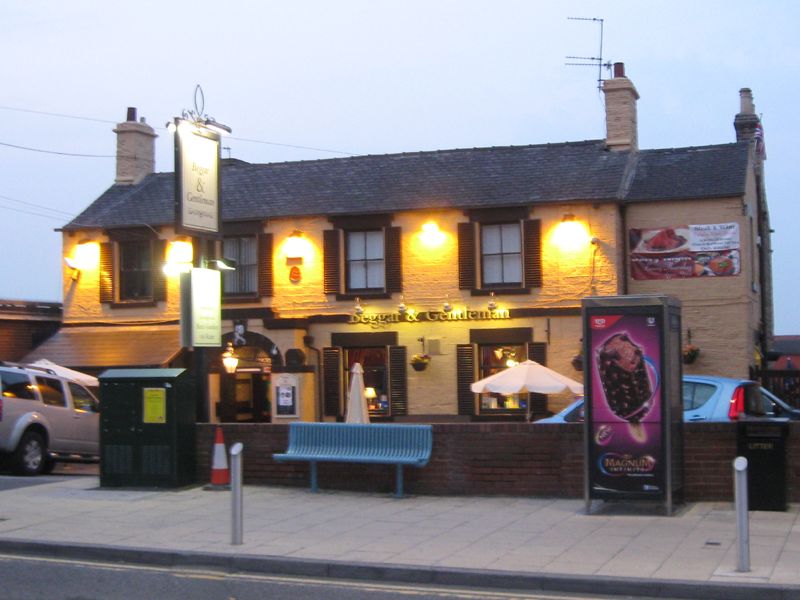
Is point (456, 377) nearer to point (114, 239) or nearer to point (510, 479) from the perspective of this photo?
point (114, 239)

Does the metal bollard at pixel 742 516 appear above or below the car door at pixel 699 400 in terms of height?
below

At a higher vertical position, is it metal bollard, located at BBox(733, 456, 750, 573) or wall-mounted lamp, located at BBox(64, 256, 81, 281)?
wall-mounted lamp, located at BBox(64, 256, 81, 281)

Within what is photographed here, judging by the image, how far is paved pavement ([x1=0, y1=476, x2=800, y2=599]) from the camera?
959 cm

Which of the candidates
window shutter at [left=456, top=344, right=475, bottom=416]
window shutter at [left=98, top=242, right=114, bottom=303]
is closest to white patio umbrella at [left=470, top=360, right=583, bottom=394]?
window shutter at [left=456, top=344, right=475, bottom=416]

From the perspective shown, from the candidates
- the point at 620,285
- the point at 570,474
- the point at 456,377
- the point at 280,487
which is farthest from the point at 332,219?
the point at 570,474

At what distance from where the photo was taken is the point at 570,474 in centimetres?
1421

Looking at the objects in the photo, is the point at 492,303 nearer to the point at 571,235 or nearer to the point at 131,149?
the point at 571,235

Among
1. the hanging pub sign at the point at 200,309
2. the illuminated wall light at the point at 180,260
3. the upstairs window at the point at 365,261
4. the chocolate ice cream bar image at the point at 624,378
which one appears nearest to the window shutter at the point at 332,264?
the upstairs window at the point at 365,261

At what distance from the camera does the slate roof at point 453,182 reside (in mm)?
26859

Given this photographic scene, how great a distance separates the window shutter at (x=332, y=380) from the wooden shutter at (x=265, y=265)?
2235 mm

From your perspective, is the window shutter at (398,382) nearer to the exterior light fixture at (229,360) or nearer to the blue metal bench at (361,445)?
the exterior light fixture at (229,360)

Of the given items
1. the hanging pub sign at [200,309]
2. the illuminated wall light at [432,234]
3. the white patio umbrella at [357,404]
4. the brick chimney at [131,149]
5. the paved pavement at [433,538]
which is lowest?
the paved pavement at [433,538]

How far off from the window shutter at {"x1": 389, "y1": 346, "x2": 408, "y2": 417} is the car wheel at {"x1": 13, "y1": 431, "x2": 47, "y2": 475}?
998cm

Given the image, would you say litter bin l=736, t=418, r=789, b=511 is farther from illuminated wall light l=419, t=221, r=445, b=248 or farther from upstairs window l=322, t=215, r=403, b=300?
upstairs window l=322, t=215, r=403, b=300
